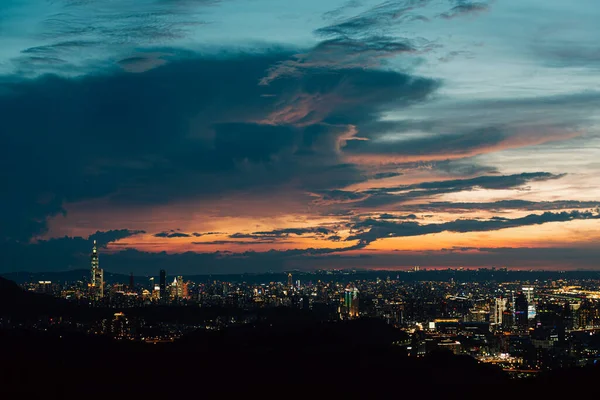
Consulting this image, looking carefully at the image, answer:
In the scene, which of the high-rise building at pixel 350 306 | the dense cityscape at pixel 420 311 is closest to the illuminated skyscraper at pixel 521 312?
the dense cityscape at pixel 420 311

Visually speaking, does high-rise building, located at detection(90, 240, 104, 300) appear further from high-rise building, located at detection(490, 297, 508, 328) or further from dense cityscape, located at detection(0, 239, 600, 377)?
high-rise building, located at detection(490, 297, 508, 328)

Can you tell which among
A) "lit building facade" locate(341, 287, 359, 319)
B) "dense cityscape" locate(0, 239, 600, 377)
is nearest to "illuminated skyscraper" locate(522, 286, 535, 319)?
"dense cityscape" locate(0, 239, 600, 377)

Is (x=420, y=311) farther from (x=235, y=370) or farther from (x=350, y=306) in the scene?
(x=235, y=370)

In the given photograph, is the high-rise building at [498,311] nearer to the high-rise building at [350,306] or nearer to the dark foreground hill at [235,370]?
the high-rise building at [350,306]

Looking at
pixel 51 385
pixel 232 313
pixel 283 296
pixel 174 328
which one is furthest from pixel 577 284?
pixel 51 385

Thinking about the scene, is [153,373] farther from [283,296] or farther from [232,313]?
[283,296]
